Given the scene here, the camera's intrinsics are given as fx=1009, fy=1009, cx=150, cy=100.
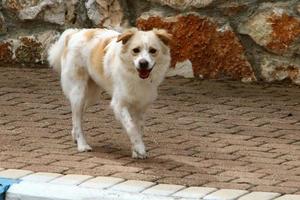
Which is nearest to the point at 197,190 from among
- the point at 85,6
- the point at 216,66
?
the point at 216,66

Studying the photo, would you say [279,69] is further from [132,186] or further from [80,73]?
[132,186]

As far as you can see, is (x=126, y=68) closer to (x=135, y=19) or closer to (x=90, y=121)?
(x=90, y=121)

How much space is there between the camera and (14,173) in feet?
20.5

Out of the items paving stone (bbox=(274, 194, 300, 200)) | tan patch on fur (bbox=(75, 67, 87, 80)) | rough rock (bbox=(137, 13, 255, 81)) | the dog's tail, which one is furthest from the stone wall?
paving stone (bbox=(274, 194, 300, 200))

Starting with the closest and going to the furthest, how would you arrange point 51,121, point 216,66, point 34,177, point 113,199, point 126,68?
1. point 113,199
2. point 34,177
3. point 126,68
4. point 51,121
5. point 216,66

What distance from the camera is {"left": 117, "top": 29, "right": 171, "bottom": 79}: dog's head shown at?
21.7ft

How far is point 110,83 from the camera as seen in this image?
6.91 m

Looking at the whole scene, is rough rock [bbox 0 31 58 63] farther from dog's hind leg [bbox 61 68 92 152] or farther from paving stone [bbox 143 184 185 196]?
paving stone [bbox 143 184 185 196]

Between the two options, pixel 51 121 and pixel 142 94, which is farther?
pixel 51 121

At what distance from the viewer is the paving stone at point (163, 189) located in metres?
5.76

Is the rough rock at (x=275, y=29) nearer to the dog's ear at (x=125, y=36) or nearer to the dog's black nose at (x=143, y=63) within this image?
the dog's ear at (x=125, y=36)

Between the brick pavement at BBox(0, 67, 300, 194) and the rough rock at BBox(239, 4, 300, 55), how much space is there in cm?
35

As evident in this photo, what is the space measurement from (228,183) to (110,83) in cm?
130

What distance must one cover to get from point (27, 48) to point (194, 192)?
4.34m
